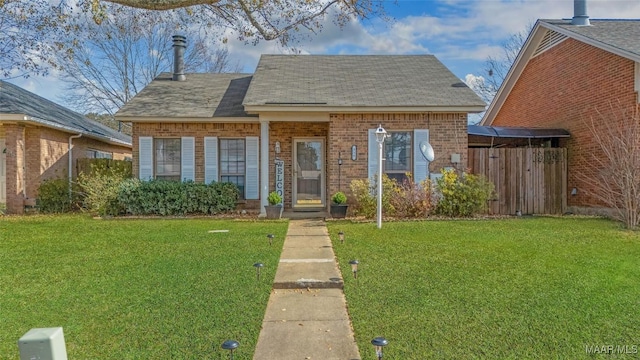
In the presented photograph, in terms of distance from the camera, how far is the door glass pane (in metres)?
12.1

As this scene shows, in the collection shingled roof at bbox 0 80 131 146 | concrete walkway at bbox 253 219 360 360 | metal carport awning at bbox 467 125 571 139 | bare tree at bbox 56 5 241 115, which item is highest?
bare tree at bbox 56 5 241 115

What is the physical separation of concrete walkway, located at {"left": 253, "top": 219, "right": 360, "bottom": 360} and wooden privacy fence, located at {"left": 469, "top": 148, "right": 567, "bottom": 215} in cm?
667

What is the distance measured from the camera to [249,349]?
2994mm

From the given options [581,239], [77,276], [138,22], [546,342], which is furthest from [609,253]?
[138,22]

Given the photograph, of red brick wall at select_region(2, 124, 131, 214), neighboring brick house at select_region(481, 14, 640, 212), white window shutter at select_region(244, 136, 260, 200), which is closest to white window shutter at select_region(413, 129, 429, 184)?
neighboring brick house at select_region(481, 14, 640, 212)

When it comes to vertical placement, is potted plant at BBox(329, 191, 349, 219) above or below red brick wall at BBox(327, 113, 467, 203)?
below

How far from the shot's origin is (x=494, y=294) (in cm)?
409

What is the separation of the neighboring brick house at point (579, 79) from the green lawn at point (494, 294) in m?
4.20

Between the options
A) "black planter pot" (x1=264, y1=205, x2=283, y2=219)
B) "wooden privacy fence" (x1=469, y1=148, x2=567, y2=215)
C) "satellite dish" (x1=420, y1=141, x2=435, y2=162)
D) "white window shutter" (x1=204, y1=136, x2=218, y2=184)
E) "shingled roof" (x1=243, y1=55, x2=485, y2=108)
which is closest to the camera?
"satellite dish" (x1=420, y1=141, x2=435, y2=162)

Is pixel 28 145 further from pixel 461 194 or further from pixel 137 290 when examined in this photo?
pixel 461 194

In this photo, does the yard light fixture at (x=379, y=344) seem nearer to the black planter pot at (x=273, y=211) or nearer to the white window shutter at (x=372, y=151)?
the black planter pot at (x=273, y=211)

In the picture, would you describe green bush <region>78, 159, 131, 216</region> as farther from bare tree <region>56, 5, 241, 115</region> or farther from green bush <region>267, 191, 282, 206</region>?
bare tree <region>56, 5, 241, 115</region>

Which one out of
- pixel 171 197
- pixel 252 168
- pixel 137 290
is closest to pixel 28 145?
pixel 171 197

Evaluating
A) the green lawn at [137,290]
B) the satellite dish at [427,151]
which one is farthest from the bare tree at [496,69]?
the green lawn at [137,290]
